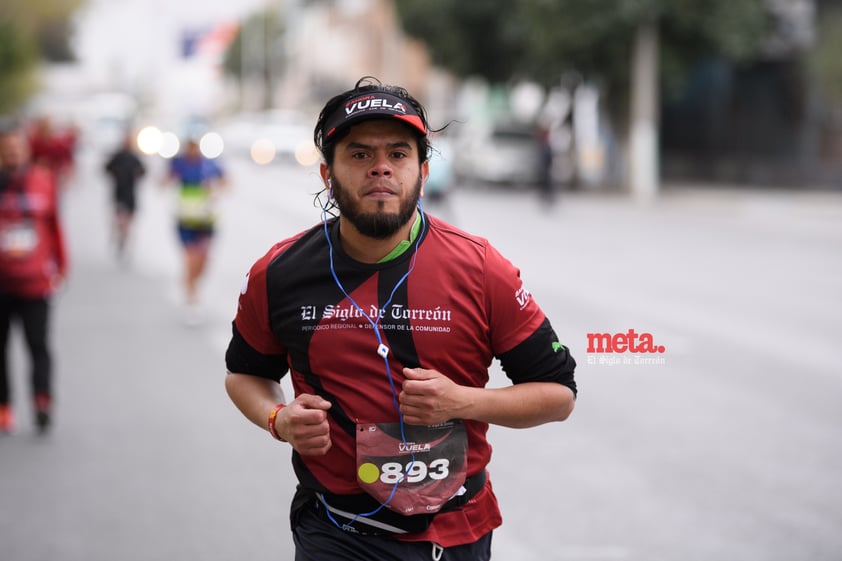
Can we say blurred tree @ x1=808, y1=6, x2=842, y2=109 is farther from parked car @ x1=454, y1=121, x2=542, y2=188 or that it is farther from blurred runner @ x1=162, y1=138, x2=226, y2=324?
blurred runner @ x1=162, y1=138, x2=226, y2=324

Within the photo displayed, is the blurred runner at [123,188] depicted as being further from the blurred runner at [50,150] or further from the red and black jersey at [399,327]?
the red and black jersey at [399,327]

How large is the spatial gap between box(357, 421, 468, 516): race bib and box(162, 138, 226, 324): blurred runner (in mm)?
9612

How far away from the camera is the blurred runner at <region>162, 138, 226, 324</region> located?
12.4 metres

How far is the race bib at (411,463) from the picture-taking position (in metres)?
2.95

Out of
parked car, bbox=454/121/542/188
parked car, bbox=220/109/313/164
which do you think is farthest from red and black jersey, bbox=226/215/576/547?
parked car, bbox=220/109/313/164

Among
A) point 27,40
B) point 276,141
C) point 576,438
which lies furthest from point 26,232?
point 27,40

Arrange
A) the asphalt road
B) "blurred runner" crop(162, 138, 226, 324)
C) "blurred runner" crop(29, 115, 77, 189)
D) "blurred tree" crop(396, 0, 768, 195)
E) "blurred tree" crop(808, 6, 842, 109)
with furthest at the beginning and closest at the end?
"blurred tree" crop(396, 0, 768, 195) → "blurred tree" crop(808, 6, 842, 109) → "blurred runner" crop(29, 115, 77, 189) → "blurred runner" crop(162, 138, 226, 324) → the asphalt road

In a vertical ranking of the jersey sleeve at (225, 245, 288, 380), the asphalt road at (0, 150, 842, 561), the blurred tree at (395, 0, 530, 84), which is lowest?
the asphalt road at (0, 150, 842, 561)

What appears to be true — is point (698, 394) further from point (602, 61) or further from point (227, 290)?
point (602, 61)

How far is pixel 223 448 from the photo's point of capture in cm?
761

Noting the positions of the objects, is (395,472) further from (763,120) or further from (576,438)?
(763,120)

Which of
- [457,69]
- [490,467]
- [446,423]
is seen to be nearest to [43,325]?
[490,467]

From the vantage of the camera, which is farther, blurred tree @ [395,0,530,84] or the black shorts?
blurred tree @ [395,0,530,84]

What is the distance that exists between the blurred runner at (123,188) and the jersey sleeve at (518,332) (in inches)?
612
